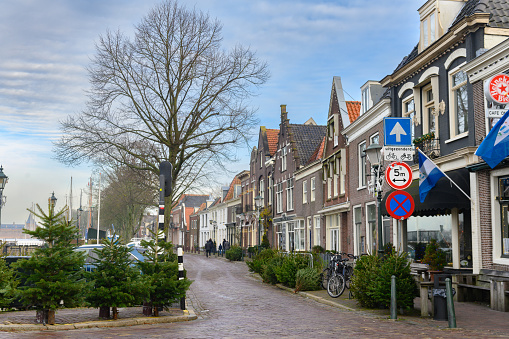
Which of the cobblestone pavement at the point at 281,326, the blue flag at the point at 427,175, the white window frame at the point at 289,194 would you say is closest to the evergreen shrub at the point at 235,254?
the white window frame at the point at 289,194

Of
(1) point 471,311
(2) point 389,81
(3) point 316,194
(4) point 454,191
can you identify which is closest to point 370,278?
(1) point 471,311

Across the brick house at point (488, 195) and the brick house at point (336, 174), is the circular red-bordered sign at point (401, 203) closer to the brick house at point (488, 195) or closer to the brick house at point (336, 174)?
the brick house at point (488, 195)

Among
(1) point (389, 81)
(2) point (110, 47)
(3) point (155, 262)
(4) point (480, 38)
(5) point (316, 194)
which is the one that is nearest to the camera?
(3) point (155, 262)

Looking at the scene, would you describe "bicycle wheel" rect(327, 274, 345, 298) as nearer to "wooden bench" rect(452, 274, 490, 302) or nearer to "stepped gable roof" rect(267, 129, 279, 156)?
"wooden bench" rect(452, 274, 490, 302)

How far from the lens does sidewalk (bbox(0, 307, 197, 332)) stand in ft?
32.4

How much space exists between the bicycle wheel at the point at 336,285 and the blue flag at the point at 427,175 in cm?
335

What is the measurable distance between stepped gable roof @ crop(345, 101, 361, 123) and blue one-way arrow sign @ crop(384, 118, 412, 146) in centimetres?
1568

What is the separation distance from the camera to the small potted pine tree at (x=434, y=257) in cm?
1680

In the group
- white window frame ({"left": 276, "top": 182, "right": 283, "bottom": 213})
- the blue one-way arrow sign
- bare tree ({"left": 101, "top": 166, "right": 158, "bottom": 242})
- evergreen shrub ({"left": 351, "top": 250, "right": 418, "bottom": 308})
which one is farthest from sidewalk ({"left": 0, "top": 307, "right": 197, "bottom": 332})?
white window frame ({"left": 276, "top": 182, "right": 283, "bottom": 213})

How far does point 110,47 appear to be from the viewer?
24484mm

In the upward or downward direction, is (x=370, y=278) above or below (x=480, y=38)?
below

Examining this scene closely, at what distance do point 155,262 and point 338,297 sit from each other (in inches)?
233

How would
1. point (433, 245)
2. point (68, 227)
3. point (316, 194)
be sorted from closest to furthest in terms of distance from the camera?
point (68, 227)
point (433, 245)
point (316, 194)

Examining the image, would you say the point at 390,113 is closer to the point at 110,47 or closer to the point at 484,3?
the point at 484,3
